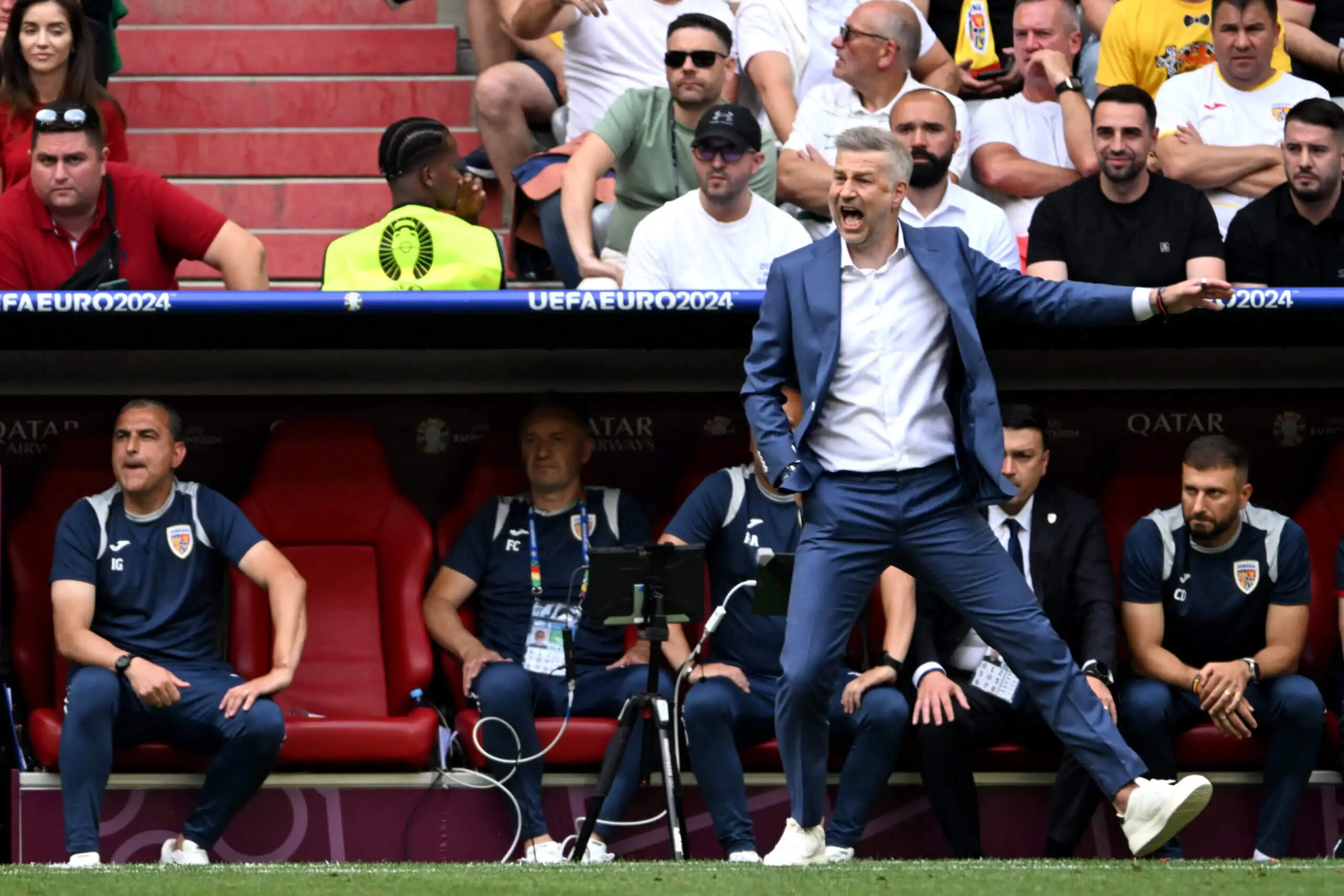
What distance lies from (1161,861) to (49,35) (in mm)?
4872

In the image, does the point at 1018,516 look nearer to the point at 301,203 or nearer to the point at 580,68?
the point at 580,68

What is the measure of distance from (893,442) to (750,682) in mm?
1770

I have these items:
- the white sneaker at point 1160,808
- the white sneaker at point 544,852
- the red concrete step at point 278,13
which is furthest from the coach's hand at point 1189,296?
the red concrete step at point 278,13

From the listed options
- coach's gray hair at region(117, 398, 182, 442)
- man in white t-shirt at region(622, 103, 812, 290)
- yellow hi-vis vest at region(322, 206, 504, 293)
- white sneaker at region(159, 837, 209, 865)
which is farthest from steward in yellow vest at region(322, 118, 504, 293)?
white sneaker at region(159, 837, 209, 865)

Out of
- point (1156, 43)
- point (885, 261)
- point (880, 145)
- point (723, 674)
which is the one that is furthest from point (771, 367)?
point (1156, 43)

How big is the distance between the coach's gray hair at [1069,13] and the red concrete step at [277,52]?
281cm

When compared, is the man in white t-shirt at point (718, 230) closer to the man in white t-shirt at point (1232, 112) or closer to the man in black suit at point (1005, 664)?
the man in black suit at point (1005, 664)

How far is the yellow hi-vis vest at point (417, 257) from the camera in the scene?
22.8 feet

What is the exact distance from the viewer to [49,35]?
7.51 m

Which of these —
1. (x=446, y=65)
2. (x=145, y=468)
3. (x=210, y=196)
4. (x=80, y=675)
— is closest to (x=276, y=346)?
(x=145, y=468)

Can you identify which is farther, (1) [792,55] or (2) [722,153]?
(1) [792,55]

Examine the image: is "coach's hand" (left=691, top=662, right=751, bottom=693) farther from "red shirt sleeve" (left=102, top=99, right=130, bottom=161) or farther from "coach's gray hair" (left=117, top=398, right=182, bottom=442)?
"red shirt sleeve" (left=102, top=99, right=130, bottom=161)

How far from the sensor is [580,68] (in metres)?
8.51

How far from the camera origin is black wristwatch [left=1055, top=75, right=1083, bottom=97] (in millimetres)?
8578
